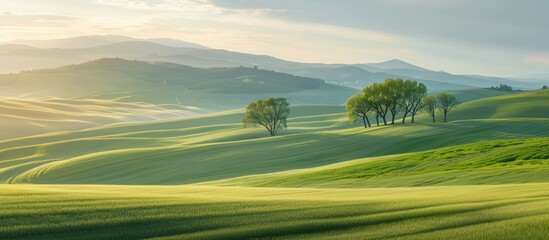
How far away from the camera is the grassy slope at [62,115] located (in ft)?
370

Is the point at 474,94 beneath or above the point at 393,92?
above

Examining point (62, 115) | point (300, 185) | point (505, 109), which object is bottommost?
point (300, 185)

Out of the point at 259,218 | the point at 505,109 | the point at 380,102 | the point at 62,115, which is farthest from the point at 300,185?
the point at 62,115

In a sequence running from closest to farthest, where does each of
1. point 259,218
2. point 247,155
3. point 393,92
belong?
point 259,218 < point 247,155 < point 393,92

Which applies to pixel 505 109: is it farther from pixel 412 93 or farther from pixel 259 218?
pixel 259 218

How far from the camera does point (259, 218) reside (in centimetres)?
1250

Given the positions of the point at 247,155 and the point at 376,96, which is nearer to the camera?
the point at 247,155

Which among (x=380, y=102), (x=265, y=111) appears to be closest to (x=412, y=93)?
(x=380, y=102)

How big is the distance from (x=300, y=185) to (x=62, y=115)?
121 metres

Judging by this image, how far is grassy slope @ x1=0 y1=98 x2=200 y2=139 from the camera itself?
11269 cm

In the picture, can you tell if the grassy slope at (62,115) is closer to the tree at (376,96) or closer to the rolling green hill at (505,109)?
the tree at (376,96)

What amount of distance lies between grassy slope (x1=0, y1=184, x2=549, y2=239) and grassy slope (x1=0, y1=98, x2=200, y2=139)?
3995 inches

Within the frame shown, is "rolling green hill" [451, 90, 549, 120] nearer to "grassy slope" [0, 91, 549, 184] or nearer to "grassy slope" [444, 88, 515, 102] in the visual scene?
"grassy slope" [0, 91, 549, 184]

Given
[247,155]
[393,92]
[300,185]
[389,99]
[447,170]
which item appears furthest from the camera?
[393,92]
